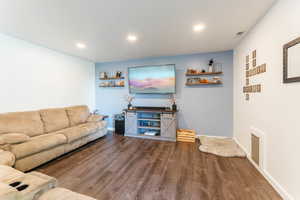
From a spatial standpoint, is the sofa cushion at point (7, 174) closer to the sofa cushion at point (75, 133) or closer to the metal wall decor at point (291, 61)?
the sofa cushion at point (75, 133)

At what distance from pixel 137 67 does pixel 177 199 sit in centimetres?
349

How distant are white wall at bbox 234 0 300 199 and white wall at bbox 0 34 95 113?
4647 millimetres

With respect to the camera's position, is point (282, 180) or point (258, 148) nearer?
point (282, 180)

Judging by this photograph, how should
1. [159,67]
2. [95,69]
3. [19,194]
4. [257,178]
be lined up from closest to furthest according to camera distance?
[19,194], [257,178], [159,67], [95,69]

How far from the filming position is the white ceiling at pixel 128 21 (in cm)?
172

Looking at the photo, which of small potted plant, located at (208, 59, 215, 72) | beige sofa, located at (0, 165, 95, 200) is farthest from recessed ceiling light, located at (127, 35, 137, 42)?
beige sofa, located at (0, 165, 95, 200)

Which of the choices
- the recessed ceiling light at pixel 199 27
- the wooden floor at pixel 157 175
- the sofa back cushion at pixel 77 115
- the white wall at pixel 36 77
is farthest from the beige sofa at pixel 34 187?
the recessed ceiling light at pixel 199 27

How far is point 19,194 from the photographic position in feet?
3.65

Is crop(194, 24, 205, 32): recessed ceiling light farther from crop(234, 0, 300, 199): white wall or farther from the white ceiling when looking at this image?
crop(234, 0, 300, 199): white wall

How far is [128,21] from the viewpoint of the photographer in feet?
6.95

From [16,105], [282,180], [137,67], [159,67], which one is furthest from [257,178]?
[16,105]

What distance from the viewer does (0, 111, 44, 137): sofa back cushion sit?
2404mm

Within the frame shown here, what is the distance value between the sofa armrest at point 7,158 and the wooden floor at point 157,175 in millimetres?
525

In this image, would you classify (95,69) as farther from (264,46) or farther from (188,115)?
(264,46)
